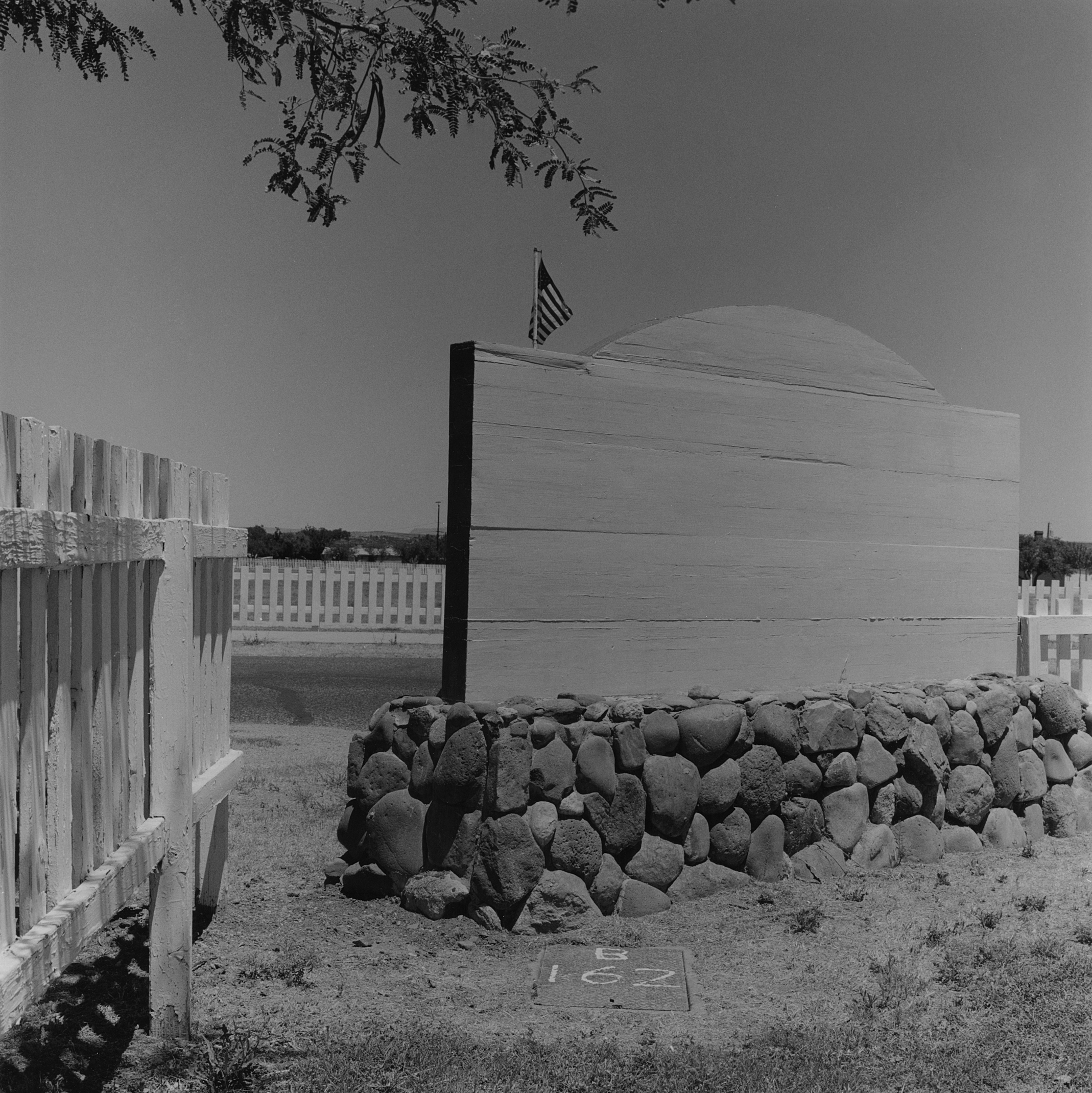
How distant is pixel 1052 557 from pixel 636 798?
25149 mm

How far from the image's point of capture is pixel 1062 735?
6680 millimetres

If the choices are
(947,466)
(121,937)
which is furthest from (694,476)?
(121,937)

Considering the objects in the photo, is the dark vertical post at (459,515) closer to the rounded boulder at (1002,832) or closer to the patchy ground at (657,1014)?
the patchy ground at (657,1014)

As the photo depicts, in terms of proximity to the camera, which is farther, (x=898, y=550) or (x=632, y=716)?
(x=898, y=550)

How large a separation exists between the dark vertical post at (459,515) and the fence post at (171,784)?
156cm

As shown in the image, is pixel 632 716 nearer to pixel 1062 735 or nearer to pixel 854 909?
pixel 854 909

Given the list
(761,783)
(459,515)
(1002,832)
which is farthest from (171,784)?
(1002,832)

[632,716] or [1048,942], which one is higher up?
[632,716]

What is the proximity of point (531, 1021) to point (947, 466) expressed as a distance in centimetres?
427

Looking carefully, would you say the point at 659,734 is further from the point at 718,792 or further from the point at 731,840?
the point at 731,840

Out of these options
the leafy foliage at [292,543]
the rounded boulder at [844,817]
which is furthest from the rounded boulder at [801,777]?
the leafy foliage at [292,543]

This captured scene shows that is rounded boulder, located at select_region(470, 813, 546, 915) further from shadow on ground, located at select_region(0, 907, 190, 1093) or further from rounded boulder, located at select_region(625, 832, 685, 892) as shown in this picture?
shadow on ground, located at select_region(0, 907, 190, 1093)

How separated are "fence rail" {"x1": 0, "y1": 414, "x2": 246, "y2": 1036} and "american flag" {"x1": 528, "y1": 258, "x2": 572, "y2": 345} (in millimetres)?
1836

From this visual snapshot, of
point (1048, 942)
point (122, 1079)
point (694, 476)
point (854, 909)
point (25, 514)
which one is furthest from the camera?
point (694, 476)
